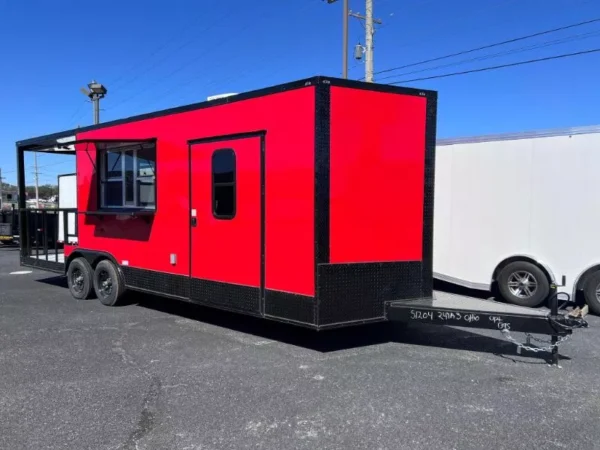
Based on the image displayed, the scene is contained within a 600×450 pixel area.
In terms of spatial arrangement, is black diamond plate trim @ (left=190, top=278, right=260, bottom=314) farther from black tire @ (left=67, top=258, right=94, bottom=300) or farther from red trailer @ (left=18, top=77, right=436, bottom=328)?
black tire @ (left=67, top=258, right=94, bottom=300)

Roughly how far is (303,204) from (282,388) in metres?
1.78

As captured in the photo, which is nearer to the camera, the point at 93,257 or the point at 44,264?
the point at 93,257

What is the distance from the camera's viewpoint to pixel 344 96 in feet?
17.2

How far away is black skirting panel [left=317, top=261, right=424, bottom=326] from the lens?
5.20m

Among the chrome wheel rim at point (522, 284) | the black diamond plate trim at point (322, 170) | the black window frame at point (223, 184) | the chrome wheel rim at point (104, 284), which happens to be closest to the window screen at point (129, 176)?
the chrome wheel rim at point (104, 284)

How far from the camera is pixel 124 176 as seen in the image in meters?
7.94

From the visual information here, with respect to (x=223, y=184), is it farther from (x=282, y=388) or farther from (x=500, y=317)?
(x=500, y=317)

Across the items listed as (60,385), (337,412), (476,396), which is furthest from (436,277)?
(60,385)

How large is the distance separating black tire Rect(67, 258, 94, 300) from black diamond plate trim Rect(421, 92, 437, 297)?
18.0ft

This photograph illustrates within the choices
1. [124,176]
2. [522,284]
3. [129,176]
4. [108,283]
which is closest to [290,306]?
[129,176]

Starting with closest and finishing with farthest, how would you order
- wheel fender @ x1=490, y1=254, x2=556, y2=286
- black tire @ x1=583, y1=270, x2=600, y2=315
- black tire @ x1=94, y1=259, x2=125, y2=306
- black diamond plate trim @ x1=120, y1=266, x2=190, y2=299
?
black diamond plate trim @ x1=120, y1=266, x2=190, y2=299 → black tire @ x1=583, y1=270, x2=600, y2=315 → black tire @ x1=94, y1=259, x2=125, y2=306 → wheel fender @ x1=490, y1=254, x2=556, y2=286

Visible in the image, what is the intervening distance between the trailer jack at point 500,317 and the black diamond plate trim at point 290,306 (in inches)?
35.9


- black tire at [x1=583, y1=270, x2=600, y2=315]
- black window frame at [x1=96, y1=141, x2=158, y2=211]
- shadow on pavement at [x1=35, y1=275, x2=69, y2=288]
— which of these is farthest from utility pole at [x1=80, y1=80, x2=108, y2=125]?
black tire at [x1=583, y1=270, x2=600, y2=315]

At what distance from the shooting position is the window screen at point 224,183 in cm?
598
